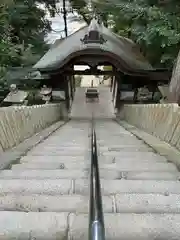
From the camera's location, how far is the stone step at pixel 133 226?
168 cm

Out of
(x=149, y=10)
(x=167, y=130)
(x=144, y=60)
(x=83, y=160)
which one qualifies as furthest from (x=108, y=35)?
(x=83, y=160)

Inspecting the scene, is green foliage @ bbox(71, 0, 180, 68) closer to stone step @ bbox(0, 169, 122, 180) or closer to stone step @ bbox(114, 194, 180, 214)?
stone step @ bbox(0, 169, 122, 180)

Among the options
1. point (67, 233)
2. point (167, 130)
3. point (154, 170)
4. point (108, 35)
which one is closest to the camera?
point (67, 233)

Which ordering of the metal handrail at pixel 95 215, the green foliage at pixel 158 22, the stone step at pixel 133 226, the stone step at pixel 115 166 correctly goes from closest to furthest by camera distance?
the metal handrail at pixel 95 215, the stone step at pixel 133 226, the stone step at pixel 115 166, the green foliage at pixel 158 22

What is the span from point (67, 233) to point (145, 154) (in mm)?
2518

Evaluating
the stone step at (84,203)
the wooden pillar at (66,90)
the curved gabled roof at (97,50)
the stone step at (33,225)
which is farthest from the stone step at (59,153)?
the wooden pillar at (66,90)

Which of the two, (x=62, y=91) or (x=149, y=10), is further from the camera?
(x=62, y=91)

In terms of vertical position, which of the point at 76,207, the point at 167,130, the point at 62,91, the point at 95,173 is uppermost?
the point at 95,173

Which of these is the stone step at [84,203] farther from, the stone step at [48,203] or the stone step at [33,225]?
the stone step at [33,225]

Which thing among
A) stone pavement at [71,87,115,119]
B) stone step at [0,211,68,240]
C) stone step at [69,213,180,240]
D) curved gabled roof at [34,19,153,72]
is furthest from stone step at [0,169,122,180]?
stone pavement at [71,87,115,119]

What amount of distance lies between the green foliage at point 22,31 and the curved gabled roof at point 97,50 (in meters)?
0.74

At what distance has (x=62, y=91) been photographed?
579 inches

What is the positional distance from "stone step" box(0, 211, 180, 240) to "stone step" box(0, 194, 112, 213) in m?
0.14

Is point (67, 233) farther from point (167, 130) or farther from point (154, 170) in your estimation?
point (167, 130)
